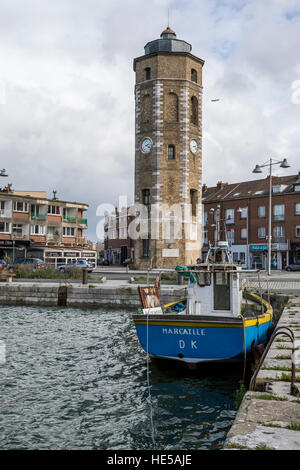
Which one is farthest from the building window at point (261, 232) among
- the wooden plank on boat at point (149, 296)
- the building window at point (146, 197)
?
the wooden plank on boat at point (149, 296)

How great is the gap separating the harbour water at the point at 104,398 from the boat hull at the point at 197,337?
0.65 meters

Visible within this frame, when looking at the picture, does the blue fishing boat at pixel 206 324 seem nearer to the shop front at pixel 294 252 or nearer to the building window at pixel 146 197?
the building window at pixel 146 197

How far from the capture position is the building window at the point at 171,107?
39531 mm

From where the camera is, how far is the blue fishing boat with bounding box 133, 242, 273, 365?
1146 cm

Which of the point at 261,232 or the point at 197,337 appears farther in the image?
the point at 261,232

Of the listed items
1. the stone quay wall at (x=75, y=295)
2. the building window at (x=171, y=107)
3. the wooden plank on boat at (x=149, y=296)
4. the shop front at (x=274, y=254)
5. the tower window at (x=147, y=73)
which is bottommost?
the stone quay wall at (x=75, y=295)

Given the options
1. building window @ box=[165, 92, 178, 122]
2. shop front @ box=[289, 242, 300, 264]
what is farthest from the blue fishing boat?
shop front @ box=[289, 242, 300, 264]

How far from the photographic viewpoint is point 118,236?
85.4m

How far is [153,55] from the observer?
130 ft

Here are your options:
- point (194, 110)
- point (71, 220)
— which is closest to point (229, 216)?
point (71, 220)

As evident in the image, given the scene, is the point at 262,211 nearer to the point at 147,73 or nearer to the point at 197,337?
the point at 147,73

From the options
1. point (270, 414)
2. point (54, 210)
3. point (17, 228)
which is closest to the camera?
point (270, 414)

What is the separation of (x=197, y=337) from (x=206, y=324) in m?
0.48

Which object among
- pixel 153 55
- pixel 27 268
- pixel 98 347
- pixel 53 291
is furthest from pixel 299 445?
pixel 153 55
